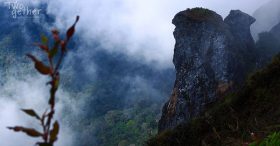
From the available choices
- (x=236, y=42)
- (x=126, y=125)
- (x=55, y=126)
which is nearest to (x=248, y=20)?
(x=236, y=42)

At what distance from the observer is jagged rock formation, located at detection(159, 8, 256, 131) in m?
36.2

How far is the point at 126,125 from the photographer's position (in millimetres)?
189250

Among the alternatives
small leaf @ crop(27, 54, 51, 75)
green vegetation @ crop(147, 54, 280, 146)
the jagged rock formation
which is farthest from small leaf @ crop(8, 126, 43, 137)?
the jagged rock formation

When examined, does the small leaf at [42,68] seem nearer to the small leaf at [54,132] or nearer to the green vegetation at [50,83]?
the green vegetation at [50,83]

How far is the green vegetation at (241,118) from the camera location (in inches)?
483

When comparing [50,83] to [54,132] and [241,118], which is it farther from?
[241,118]

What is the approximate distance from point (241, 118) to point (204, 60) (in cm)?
2586

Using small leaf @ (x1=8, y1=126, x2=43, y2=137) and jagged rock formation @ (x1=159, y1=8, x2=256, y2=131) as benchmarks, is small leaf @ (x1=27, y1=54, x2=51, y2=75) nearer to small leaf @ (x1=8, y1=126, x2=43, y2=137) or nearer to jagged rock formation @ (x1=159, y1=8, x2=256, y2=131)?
small leaf @ (x1=8, y1=126, x2=43, y2=137)

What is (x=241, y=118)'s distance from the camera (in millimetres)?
14141

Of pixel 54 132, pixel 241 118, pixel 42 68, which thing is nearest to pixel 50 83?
pixel 42 68

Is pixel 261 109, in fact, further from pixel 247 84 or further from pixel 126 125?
pixel 126 125

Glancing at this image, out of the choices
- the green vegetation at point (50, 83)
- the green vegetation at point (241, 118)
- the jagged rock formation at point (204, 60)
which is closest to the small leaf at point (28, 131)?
the green vegetation at point (50, 83)

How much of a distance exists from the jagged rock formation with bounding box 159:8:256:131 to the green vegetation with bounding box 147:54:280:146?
18165 mm

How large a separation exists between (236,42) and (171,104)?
31.9 ft
